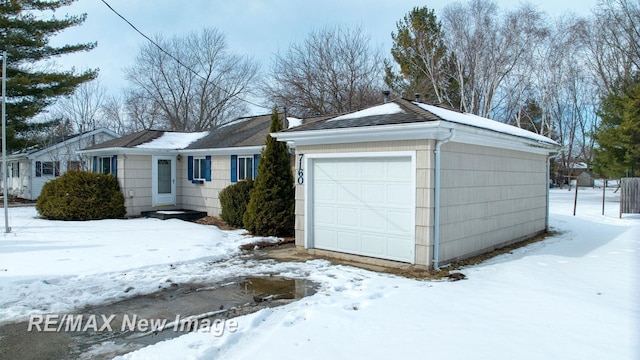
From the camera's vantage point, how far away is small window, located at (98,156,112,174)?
609 inches

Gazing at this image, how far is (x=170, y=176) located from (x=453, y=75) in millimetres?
19782

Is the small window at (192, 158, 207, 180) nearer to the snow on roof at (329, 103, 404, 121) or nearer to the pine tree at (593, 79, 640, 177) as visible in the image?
the snow on roof at (329, 103, 404, 121)

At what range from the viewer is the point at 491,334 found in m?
4.23

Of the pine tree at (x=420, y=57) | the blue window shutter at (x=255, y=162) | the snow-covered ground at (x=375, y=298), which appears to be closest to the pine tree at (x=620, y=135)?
the pine tree at (x=420, y=57)

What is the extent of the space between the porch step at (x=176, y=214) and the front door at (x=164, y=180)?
25.1 inches

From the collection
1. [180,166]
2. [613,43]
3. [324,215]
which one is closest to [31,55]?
[180,166]

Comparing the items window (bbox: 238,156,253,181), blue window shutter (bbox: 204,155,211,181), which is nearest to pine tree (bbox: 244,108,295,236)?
window (bbox: 238,156,253,181)

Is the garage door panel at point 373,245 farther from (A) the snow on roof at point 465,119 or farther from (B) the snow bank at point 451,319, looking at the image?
(A) the snow on roof at point 465,119

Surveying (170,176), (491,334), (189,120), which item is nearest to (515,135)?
(491,334)

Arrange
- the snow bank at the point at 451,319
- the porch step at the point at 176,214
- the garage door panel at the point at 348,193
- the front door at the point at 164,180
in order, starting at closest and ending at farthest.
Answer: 1. the snow bank at the point at 451,319
2. the garage door panel at the point at 348,193
3. the porch step at the point at 176,214
4. the front door at the point at 164,180

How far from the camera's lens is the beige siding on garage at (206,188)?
14317mm

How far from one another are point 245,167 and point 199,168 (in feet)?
8.00

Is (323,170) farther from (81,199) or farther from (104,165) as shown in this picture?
(104,165)

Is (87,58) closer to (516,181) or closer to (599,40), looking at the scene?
(516,181)
